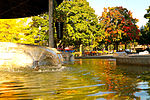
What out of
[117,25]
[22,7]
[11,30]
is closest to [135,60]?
[22,7]

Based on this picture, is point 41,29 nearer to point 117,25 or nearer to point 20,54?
point 117,25

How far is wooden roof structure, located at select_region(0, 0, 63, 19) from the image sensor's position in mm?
16573

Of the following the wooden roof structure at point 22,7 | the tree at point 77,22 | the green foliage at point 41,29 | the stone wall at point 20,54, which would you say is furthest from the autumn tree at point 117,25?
the stone wall at point 20,54

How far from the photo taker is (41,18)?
3512cm

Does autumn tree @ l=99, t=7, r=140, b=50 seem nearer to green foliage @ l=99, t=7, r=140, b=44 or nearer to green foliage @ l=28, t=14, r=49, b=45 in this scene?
green foliage @ l=99, t=7, r=140, b=44

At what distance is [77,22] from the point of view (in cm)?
3659

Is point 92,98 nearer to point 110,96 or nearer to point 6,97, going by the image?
point 110,96

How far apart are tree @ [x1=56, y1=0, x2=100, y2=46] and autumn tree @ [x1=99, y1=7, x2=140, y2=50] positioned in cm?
813

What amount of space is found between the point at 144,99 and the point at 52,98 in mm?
1937

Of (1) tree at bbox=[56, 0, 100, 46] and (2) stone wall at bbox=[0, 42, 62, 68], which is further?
(1) tree at bbox=[56, 0, 100, 46]

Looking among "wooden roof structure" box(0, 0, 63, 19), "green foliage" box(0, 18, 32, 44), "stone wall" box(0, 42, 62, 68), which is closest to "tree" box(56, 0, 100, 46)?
"green foliage" box(0, 18, 32, 44)

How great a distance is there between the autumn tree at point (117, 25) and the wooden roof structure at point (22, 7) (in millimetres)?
28365

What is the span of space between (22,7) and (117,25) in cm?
3156

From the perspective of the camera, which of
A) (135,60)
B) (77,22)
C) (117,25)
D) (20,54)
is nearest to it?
(20,54)
